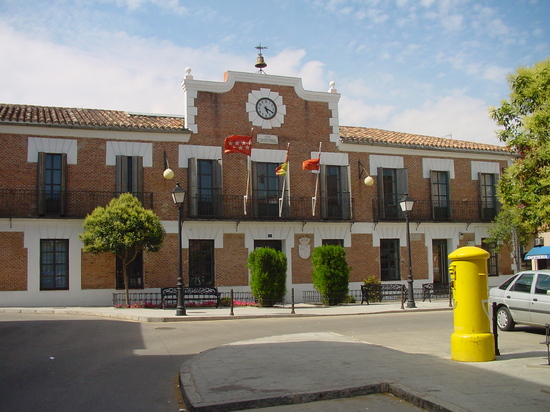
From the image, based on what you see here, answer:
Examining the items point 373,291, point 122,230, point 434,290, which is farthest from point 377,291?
point 122,230

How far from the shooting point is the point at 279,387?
740 centimetres

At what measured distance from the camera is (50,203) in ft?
71.0

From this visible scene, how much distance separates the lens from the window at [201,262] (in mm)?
23578

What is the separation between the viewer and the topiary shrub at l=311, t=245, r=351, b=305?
901 inches

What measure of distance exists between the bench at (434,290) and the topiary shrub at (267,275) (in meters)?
6.88

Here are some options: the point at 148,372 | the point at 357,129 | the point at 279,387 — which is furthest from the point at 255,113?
the point at 279,387

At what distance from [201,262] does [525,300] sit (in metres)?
13.8

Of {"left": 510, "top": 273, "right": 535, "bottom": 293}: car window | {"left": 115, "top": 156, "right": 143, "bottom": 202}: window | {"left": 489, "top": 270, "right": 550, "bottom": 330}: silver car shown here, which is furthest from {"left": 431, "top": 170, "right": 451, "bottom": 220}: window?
{"left": 510, "top": 273, "right": 535, "bottom": 293}: car window

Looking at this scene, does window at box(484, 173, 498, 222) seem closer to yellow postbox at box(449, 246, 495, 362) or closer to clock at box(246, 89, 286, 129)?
clock at box(246, 89, 286, 129)

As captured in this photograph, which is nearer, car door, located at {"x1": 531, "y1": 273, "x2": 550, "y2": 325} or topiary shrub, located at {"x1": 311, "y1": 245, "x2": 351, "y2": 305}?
car door, located at {"x1": 531, "y1": 273, "x2": 550, "y2": 325}

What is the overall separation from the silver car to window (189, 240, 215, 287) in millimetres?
12442

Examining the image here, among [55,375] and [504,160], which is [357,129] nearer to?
[504,160]

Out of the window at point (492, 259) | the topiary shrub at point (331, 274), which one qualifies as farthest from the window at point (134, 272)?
the window at point (492, 259)

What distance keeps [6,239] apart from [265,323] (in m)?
10.6
